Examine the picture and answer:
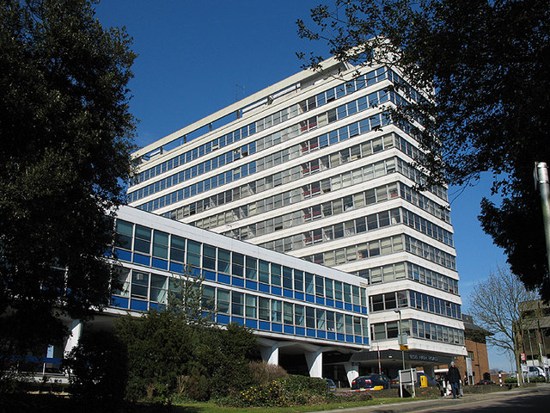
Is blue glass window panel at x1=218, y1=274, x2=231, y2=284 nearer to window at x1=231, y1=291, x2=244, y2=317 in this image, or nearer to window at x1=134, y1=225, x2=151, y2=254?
window at x1=231, y1=291, x2=244, y2=317

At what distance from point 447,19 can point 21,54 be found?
8.64m

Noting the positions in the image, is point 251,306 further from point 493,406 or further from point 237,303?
point 493,406

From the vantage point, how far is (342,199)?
58875 millimetres

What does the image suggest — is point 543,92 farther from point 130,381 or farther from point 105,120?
point 130,381

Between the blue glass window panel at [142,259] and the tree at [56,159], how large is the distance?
21.8 m

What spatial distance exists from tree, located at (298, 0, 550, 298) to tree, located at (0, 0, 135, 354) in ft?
16.6

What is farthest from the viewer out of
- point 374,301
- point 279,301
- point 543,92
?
point 374,301

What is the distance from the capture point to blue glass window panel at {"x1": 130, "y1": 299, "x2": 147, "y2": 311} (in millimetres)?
34469

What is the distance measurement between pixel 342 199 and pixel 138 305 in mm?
29876

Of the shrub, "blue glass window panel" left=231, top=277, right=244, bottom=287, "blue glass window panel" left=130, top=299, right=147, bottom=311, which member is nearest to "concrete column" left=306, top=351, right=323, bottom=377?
"blue glass window panel" left=231, top=277, right=244, bottom=287

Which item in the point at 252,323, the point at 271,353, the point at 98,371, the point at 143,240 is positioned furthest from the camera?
the point at 271,353

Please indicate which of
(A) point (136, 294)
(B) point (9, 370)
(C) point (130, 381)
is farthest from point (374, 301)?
(B) point (9, 370)

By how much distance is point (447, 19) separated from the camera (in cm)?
Answer: 1062

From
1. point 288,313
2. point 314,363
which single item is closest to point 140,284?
point 288,313
